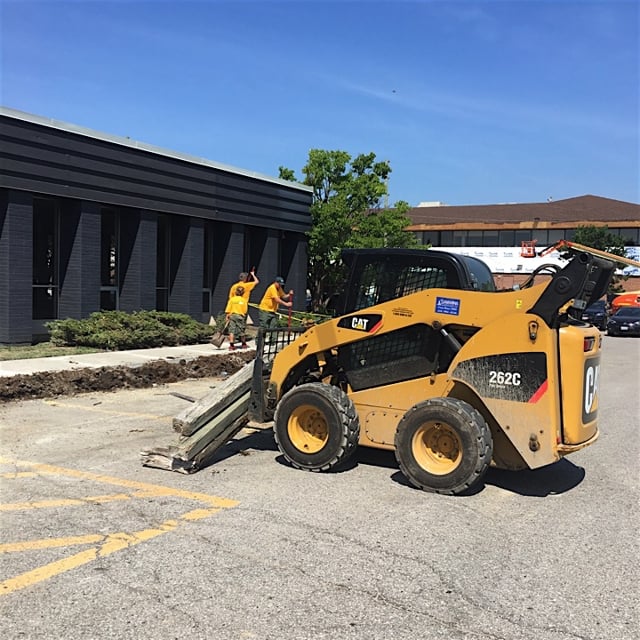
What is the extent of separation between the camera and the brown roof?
5456cm

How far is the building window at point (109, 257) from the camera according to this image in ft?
60.1

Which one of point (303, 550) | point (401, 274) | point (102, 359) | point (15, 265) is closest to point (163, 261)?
point (15, 265)

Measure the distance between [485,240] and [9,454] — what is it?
53.9m

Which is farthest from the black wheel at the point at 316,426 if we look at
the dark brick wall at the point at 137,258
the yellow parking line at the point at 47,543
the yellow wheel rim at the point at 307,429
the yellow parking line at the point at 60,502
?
the dark brick wall at the point at 137,258

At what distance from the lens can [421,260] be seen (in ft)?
21.7

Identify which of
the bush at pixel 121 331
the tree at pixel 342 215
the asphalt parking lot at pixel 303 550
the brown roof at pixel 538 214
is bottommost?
the asphalt parking lot at pixel 303 550

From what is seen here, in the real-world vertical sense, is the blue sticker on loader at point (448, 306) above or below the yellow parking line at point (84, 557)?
above

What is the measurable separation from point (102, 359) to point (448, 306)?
9.05 metres

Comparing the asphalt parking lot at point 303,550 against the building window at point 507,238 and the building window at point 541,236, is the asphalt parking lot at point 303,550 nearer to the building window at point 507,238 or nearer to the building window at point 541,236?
the building window at point 541,236

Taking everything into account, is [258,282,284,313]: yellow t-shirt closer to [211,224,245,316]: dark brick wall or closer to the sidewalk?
the sidewalk

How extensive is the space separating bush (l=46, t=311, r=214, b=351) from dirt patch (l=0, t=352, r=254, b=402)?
7.39 ft

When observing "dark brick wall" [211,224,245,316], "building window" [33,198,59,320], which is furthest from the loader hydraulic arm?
"dark brick wall" [211,224,245,316]

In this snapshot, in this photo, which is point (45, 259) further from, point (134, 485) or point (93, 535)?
point (93, 535)

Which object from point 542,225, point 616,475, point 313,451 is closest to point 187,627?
point 313,451
